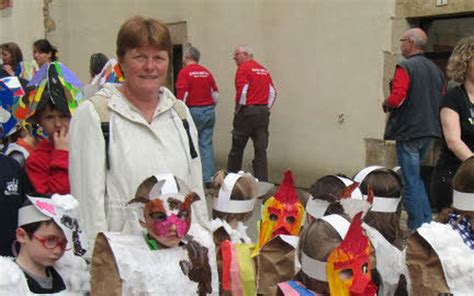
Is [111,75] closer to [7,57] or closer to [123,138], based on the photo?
[7,57]

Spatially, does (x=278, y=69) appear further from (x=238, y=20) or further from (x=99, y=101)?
(x=99, y=101)

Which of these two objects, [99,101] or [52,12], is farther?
[52,12]

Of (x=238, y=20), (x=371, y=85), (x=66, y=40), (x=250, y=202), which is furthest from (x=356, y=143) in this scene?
(x=66, y=40)

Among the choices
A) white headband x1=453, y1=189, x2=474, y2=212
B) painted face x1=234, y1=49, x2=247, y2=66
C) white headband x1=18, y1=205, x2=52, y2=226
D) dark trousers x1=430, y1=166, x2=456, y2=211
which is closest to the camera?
white headband x1=18, y1=205, x2=52, y2=226

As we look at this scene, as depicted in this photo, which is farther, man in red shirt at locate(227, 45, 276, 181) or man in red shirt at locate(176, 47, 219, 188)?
man in red shirt at locate(176, 47, 219, 188)

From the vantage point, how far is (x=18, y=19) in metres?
14.5

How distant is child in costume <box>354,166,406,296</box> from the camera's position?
331 cm

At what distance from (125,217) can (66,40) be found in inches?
444

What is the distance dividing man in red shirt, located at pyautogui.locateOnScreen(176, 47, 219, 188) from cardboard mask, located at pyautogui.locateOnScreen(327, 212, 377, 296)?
21.3ft

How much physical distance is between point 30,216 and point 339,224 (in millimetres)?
1252

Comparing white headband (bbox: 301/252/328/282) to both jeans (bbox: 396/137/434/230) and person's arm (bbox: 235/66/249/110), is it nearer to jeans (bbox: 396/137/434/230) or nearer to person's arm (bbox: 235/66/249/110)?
jeans (bbox: 396/137/434/230)

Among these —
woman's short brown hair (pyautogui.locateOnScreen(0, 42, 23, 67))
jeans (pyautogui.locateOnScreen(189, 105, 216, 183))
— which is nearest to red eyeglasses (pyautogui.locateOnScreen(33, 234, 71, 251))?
woman's short brown hair (pyautogui.locateOnScreen(0, 42, 23, 67))

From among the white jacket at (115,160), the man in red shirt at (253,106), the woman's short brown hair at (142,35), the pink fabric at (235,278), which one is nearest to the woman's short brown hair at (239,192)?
the pink fabric at (235,278)

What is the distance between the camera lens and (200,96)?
9.11 metres
